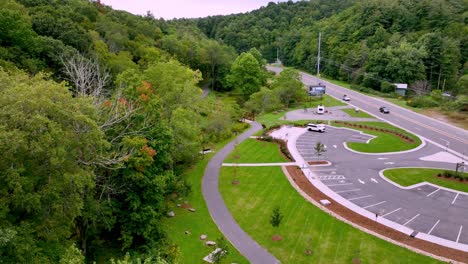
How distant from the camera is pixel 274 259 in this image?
77.0 feet

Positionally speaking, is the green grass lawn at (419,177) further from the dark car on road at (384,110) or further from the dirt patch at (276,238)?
the dark car on road at (384,110)

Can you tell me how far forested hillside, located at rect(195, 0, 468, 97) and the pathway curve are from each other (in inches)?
2376

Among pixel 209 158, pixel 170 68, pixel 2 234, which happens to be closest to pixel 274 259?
pixel 2 234

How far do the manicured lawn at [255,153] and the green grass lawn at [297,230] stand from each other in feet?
20.2

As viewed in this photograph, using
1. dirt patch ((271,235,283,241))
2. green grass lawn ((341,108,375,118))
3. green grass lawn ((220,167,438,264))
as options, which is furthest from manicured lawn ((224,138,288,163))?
green grass lawn ((341,108,375,118))

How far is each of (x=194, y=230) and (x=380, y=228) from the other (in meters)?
14.2

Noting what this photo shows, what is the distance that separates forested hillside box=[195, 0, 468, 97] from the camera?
86.2 m

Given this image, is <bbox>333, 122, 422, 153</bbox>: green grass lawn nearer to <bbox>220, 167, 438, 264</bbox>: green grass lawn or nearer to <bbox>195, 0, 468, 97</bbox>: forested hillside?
<bbox>220, 167, 438, 264</bbox>: green grass lawn

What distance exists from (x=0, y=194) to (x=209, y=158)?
94.2ft

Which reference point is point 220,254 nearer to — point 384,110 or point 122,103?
point 122,103

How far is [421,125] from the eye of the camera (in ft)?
191

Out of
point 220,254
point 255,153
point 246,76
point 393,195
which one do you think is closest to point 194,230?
point 220,254

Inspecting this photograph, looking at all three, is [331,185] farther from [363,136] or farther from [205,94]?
[205,94]

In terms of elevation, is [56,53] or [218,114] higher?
[56,53]
